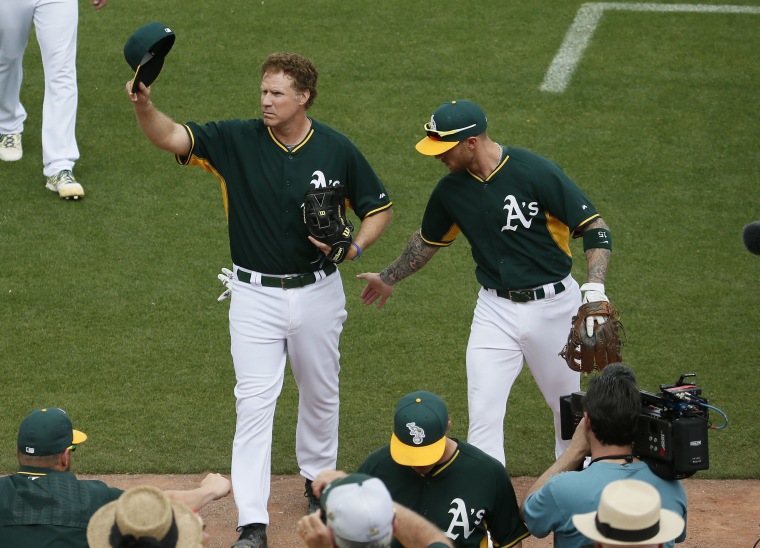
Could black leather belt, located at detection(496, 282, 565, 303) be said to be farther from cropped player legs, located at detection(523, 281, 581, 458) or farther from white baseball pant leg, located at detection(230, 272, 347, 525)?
white baseball pant leg, located at detection(230, 272, 347, 525)

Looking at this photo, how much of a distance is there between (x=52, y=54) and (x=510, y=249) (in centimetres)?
450

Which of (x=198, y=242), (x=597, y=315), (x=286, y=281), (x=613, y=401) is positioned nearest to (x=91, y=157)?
(x=198, y=242)

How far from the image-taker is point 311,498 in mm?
5910

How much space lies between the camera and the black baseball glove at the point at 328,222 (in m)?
5.49

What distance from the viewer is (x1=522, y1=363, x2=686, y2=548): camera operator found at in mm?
3982

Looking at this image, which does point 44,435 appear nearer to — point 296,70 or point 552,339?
point 296,70

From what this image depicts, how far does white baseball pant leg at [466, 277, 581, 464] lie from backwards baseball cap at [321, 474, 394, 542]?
2285 mm

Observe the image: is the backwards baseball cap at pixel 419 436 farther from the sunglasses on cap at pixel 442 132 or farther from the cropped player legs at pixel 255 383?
the sunglasses on cap at pixel 442 132

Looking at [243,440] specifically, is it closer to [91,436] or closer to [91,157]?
[91,436]

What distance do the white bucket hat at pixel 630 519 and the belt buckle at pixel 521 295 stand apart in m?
2.06

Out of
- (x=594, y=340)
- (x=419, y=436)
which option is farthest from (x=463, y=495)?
(x=594, y=340)

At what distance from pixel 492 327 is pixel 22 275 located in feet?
12.6

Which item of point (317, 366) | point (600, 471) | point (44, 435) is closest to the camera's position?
point (600, 471)

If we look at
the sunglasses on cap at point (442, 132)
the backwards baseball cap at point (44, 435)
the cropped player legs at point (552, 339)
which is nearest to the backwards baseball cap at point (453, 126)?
the sunglasses on cap at point (442, 132)
